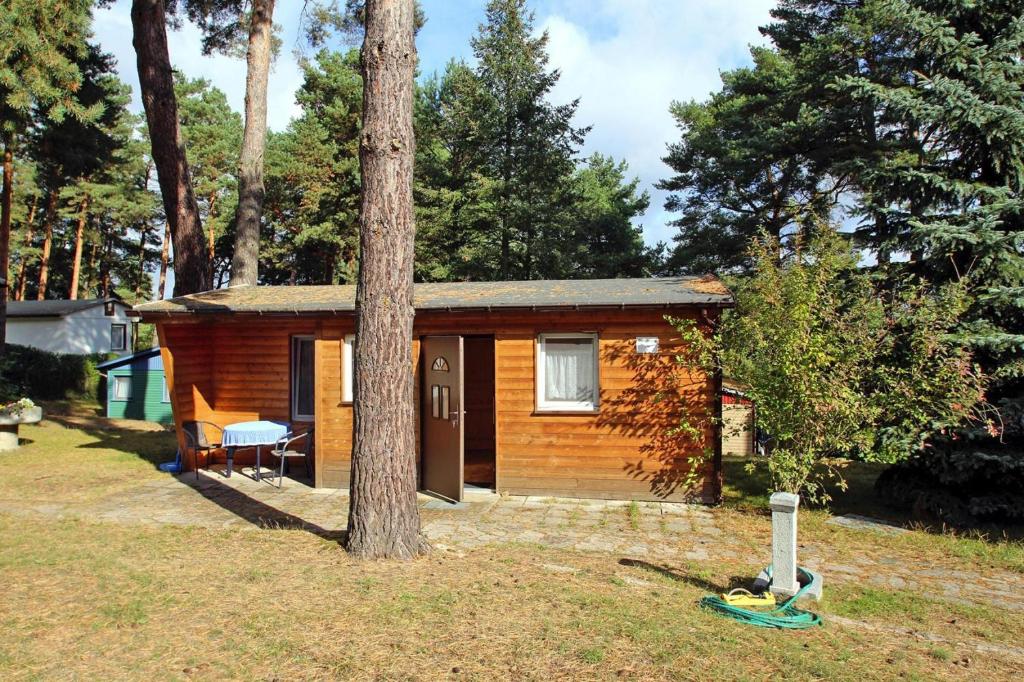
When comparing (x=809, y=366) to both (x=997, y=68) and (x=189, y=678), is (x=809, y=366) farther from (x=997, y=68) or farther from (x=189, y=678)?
(x=189, y=678)

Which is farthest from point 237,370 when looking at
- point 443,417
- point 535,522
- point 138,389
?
point 138,389

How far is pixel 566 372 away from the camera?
9.20m

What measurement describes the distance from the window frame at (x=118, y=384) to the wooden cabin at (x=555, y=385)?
11044 millimetres

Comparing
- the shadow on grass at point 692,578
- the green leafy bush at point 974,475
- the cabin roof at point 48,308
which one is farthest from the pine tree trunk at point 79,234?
the green leafy bush at point 974,475

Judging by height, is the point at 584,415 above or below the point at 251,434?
above

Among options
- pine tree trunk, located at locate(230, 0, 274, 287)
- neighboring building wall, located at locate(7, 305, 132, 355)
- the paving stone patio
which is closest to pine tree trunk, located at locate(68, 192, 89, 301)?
neighboring building wall, located at locate(7, 305, 132, 355)

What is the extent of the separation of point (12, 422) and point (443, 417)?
918cm

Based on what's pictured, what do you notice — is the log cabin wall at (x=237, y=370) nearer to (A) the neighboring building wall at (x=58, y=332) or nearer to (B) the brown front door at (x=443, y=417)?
(B) the brown front door at (x=443, y=417)

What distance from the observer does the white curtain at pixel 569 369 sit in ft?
30.0

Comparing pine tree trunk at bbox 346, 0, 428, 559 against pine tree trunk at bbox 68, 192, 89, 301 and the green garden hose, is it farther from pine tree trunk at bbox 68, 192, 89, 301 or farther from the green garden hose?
pine tree trunk at bbox 68, 192, 89, 301

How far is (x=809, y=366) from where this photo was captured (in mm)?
7047

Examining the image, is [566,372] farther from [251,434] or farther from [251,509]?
[251,434]

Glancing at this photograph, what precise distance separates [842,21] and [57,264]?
40.1 m

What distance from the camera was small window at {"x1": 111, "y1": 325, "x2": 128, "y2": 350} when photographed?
32.9m
